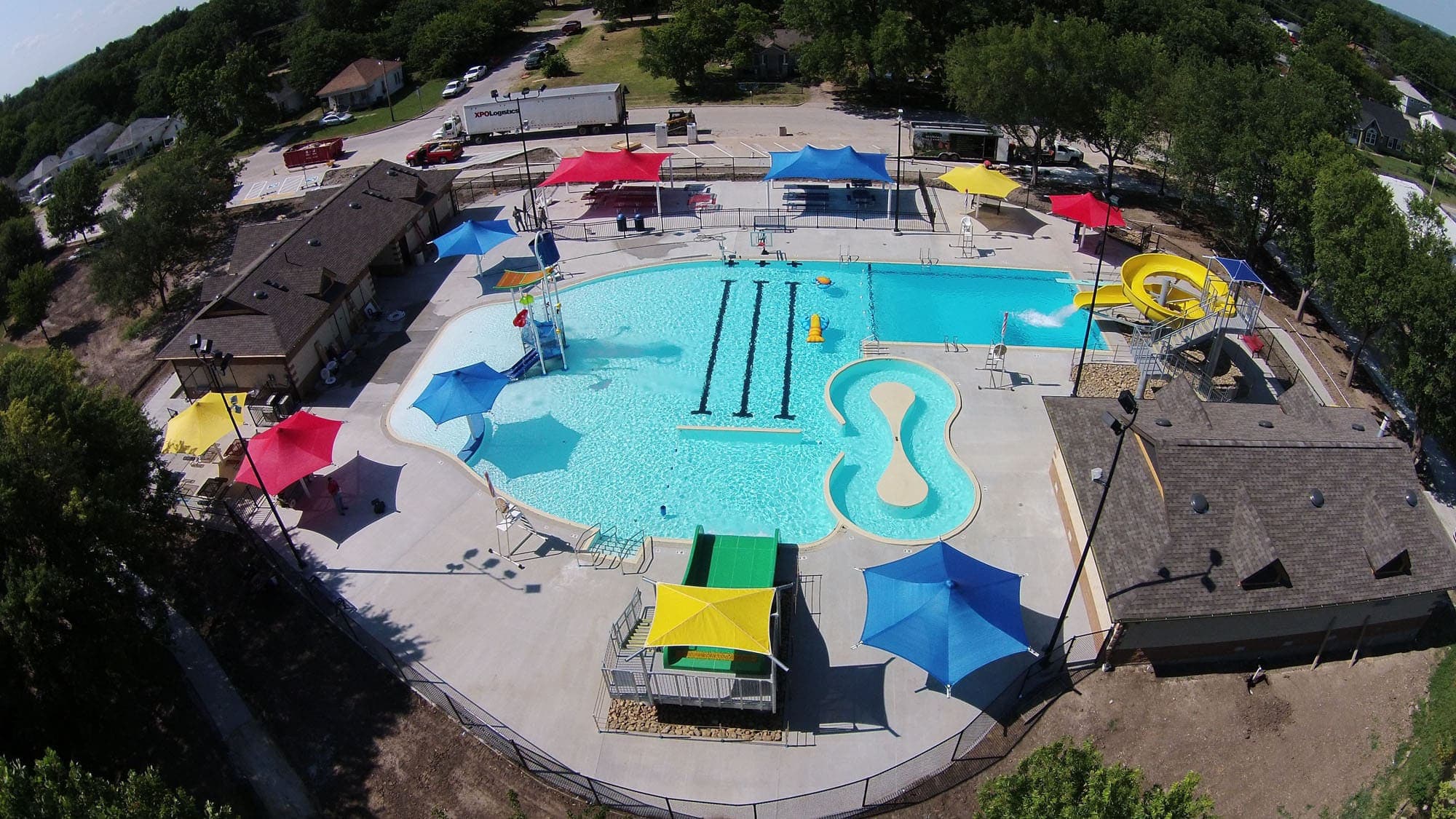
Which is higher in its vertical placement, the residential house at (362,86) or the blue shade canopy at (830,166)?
the residential house at (362,86)

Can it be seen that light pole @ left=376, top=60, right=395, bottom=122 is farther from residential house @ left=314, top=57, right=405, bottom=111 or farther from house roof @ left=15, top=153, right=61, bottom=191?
house roof @ left=15, top=153, right=61, bottom=191

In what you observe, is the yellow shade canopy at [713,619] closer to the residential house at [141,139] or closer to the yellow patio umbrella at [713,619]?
the yellow patio umbrella at [713,619]

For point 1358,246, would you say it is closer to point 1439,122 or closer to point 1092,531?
point 1092,531

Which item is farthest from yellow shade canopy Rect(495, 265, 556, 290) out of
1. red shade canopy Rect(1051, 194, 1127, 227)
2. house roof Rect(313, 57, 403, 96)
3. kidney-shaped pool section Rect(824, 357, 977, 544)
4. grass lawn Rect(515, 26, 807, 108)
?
house roof Rect(313, 57, 403, 96)

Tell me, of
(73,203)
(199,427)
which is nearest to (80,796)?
(199,427)

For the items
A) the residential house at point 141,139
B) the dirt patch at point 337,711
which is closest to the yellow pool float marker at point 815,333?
the dirt patch at point 337,711

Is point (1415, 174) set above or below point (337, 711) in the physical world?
below
